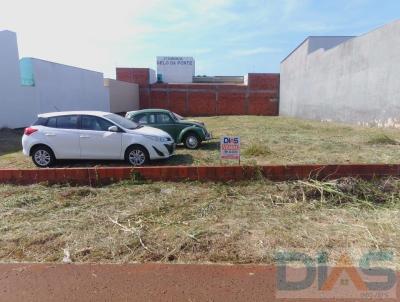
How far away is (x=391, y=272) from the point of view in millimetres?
3734

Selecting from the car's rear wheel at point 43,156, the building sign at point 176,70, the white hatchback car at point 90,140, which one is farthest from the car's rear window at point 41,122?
the building sign at point 176,70

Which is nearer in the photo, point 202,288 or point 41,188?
point 202,288

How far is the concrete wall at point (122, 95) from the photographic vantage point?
33.2m

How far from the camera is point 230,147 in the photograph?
725 cm

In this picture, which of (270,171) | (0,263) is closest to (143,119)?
(270,171)

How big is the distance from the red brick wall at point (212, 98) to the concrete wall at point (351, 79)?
6.16 metres

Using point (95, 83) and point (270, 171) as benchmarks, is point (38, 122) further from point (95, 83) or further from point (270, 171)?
point (95, 83)

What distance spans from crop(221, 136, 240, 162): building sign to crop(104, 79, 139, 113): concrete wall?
27159 mm

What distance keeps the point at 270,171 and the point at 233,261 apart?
3135mm

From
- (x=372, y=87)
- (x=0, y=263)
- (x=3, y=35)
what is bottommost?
(x=0, y=263)

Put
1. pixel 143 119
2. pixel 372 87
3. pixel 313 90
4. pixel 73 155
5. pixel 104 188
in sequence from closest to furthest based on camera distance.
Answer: pixel 104 188, pixel 73 155, pixel 143 119, pixel 372 87, pixel 313 90

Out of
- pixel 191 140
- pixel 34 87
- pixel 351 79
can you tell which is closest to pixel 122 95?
pixel 34 87

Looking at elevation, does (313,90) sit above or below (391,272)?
above

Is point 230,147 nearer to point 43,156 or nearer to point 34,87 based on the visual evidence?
point 43,156
